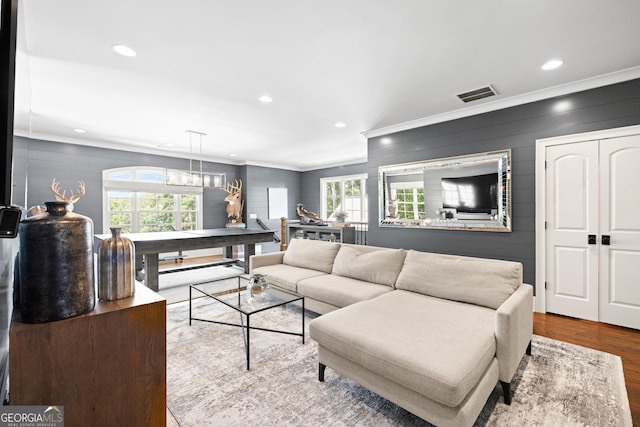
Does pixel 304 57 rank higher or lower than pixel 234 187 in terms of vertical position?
higher

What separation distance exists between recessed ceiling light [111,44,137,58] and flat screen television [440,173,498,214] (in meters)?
4.12

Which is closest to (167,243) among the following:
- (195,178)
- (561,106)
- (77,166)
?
(195,178)

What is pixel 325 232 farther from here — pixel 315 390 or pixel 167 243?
pixel 315 390

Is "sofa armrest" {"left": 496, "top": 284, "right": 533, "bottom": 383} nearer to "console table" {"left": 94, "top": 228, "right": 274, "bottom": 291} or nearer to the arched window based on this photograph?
"console table" {"left": 94, "top": 228, "right": 274, "bottom": 291}

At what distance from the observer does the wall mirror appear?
12.8ft

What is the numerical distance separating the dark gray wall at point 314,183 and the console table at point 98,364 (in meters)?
7.70

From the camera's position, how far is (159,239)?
13.0 feet

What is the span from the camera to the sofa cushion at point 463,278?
7.73 ft

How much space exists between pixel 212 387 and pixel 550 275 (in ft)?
12.7

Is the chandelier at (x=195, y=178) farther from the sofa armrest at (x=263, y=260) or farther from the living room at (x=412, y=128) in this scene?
the sofa armrest at (x=263, y=260)

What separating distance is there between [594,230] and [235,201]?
712cm

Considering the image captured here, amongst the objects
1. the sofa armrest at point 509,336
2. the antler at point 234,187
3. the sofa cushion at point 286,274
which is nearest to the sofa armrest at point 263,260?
the sofa cushion at point 286,274

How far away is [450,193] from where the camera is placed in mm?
4398

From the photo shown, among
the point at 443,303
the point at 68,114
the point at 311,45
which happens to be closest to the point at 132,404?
the point at 443,303
